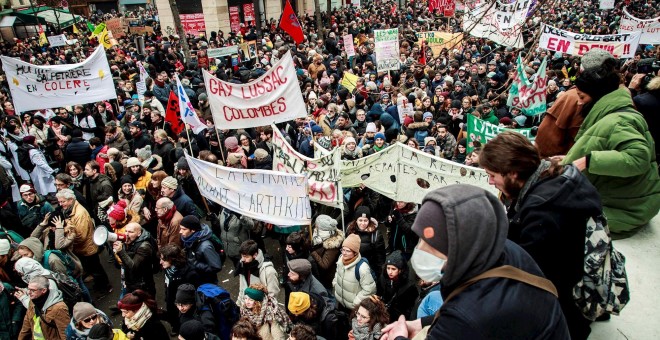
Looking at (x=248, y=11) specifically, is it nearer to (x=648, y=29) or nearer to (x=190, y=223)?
(x=648, y=29)

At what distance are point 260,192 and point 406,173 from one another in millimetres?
1813

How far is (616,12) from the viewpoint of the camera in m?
23.3

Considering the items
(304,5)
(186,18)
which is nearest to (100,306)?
(186,18)

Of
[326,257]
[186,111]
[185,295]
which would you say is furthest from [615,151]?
[186,111]

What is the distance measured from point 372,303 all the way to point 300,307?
73cm

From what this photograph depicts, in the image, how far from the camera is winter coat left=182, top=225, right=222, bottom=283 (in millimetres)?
4887

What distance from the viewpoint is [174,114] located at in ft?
30.4

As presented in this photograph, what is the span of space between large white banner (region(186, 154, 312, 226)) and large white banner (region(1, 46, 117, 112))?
5425 millimetres

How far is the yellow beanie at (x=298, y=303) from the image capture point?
13.4 feet

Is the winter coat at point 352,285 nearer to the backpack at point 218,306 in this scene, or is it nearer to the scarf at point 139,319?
the backpack at point 218,306

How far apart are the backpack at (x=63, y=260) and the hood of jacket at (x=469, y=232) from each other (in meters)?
5.05

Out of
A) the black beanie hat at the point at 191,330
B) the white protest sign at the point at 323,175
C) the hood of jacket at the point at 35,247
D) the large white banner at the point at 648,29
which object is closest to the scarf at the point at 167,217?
the hood of jacket at the point at 35,247

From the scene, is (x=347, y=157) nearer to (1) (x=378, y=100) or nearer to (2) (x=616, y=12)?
(1) (x=378, y=100)

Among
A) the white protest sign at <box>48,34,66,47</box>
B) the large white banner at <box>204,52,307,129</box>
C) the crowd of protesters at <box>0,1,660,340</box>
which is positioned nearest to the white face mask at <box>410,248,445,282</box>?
the crowd of protesters at <box>0,1,660,340</box>
